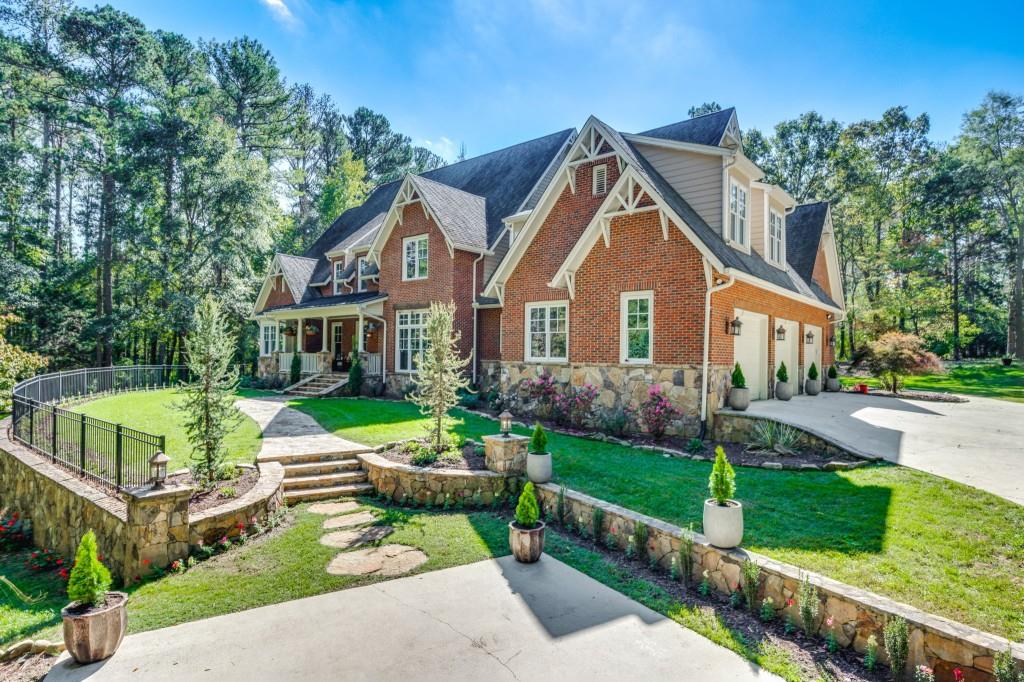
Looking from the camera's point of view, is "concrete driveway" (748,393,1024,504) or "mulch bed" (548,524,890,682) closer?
"mulch bed" (548,524,890,682)

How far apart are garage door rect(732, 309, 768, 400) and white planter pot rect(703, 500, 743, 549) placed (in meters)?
7.37

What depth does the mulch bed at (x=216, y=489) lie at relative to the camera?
6.75 metres

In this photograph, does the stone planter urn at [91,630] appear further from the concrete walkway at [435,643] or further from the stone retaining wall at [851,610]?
the stone retaining wall at [851,610]

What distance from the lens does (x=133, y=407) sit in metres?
15.6

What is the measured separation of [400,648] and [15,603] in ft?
20.0

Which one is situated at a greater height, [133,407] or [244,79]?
[244,79]

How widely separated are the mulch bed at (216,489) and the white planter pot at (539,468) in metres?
4.17

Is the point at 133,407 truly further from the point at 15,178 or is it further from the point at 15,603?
the point at 15,178

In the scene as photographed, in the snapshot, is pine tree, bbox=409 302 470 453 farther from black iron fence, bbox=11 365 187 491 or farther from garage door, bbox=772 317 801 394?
garage door, bbox=772 317 801 394

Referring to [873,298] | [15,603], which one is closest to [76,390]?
[15,603]

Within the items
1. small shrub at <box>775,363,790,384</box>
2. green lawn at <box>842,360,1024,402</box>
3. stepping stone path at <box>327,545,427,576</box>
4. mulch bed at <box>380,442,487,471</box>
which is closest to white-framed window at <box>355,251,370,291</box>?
mulch bed at <box>380,442,487,471</box>

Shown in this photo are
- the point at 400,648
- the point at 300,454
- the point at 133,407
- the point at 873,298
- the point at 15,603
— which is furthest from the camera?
the point at 873,298

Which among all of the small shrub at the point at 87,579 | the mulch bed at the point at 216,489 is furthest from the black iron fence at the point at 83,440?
the small shrub at the point at 87,579

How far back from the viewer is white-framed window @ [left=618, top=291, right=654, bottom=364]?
37.9 ft
